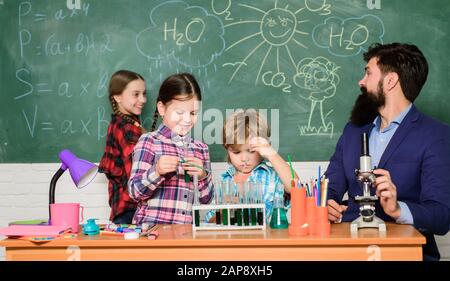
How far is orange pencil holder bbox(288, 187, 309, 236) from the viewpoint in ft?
7.69

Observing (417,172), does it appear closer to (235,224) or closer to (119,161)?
(235,224)

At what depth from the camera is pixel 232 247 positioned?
2.29m

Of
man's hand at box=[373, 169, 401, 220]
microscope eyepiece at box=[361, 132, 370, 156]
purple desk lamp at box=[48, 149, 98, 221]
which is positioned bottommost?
man's hand at box=[373, 169, 401, 220]

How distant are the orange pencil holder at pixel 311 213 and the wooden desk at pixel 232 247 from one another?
66mm

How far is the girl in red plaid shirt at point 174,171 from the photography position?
2.90m

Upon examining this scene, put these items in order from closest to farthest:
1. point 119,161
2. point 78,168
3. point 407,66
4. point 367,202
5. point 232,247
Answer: point 232,247
point 367,202
point 78,168
point 407,66
point 119,161

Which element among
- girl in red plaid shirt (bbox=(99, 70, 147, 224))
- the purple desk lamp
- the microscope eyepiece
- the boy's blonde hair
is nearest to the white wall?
girl in red plaid shirt (bbox=(99, 70, 147, 224))

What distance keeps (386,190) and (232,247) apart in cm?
64

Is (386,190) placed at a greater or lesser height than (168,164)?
lesser

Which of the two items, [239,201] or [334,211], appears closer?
[239,201]

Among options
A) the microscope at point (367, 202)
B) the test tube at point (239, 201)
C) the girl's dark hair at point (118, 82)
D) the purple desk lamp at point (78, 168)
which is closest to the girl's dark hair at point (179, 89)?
the purple desk lamp at point (78, 168)

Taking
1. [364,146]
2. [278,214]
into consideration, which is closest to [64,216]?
[278,214]

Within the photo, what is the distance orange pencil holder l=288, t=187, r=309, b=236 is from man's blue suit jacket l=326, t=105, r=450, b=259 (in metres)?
0.51

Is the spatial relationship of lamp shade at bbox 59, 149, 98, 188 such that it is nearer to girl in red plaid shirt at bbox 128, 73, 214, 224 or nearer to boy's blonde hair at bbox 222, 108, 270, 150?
girl in red plaid shirt at bbox 128, 73, 214, 224
